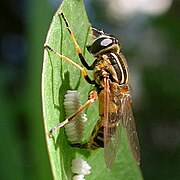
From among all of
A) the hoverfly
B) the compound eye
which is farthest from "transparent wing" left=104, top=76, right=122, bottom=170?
the compound eye

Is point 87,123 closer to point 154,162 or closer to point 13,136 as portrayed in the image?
point 13,136

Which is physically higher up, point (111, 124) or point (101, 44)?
point (101, 44)

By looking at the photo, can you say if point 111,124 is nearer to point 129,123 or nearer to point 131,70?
point 129,123

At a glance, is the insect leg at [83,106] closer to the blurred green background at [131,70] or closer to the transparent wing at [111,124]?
the transparent wing at [111,124]

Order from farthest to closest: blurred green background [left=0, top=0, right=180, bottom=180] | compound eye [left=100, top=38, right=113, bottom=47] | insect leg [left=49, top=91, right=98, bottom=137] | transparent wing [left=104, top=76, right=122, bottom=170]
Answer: blurred green background [left=0, top=0, right=180, bottom=180], compound eye [left=100, top=38, right=113, bottom=47], transparent wing [left=104, top=76, right=122, bottom=170], insect leg [left=49, top=91, right=98, bottom=137]

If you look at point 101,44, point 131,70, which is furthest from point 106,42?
point 131,70

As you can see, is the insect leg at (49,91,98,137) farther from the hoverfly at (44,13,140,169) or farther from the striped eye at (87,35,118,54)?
the striped eye at (87,35,118,54)

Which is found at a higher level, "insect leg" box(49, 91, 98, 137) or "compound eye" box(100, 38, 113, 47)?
"compound eye" box(100, 38, 113, 47)

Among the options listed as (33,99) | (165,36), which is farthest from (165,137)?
(33,99)
